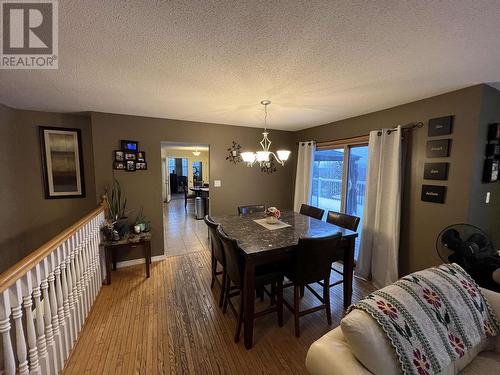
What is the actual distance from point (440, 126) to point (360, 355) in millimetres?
2442

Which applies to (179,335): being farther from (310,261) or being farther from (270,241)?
(310,261)

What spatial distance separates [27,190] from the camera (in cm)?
303

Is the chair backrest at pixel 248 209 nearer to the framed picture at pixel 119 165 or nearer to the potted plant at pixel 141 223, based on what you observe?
the potted plant at pixel 141 223

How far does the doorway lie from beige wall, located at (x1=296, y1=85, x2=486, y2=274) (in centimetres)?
303

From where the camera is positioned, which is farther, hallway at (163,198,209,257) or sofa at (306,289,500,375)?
hallway at (163,198,209,257)

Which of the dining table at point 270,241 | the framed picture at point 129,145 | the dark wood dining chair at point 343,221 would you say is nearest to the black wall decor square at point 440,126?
the dark wood dining chair at point 343,221

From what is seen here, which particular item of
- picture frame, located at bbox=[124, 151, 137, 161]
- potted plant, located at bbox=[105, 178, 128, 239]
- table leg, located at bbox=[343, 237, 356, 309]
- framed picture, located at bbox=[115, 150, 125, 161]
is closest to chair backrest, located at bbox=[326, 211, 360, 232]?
table leg, located at bbox=[343, 237, 356, 309]

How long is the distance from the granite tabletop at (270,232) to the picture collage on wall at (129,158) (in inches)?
61.2

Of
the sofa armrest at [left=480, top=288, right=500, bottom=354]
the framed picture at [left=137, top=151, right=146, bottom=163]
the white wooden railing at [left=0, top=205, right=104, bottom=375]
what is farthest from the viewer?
the framed picture at [left=137, top=151, right=146, bottom=163]

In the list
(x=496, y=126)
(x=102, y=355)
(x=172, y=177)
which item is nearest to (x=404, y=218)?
(x=496, y=126)

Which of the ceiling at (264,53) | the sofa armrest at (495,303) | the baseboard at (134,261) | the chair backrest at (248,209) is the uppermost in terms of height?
the ceiling at (264,53)

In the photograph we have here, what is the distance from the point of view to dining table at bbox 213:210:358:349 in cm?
176

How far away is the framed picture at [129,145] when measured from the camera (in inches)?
121

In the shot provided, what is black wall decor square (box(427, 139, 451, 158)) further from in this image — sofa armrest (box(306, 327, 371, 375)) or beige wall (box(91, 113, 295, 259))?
beige wall (box(91, 113, 295, 259))
